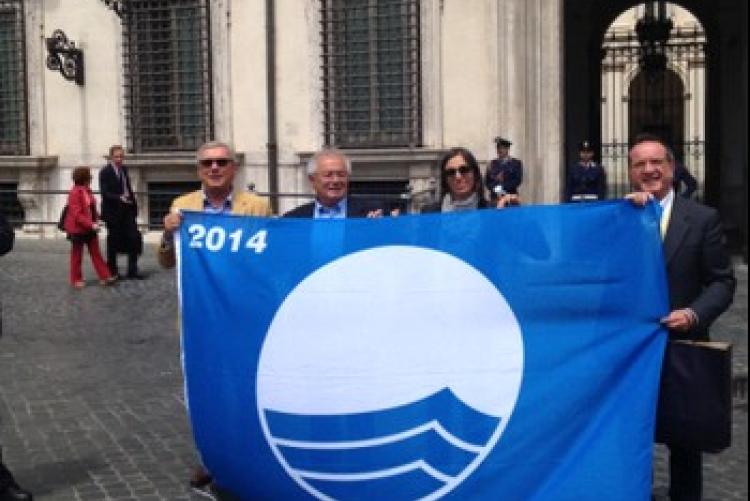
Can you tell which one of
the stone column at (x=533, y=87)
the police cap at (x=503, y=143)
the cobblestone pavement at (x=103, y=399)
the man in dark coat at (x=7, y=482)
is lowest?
the cobblestone pavement at (x=103, y=399)

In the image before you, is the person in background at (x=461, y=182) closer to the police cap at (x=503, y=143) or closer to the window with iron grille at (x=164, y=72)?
the police cap at (x=503, y=143)

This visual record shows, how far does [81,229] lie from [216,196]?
29.8 ft

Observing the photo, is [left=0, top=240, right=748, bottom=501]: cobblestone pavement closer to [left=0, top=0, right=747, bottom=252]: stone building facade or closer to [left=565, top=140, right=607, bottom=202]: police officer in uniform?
[left=565, top=140, right=607, bottom=202]: police officer in uniform

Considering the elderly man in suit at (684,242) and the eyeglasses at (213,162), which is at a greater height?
the eyeglasses at (213,162)

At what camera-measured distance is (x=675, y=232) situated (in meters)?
4.36

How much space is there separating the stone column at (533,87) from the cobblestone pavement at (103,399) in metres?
5.09

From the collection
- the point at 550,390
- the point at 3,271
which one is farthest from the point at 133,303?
the point at 550,390

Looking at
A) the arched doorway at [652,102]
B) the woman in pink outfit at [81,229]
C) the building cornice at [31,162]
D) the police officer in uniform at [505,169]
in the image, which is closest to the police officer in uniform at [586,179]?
the police officer in uniform at [505,169]

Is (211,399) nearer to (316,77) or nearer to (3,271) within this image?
(3,271)

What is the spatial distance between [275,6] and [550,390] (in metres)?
15.3

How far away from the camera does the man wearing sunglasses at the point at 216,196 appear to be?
5215mm

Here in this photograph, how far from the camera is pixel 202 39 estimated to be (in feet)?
63.1

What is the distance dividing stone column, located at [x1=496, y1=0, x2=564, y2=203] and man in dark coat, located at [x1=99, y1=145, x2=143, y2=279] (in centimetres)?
583

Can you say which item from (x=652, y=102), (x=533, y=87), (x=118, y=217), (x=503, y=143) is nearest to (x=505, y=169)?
(x=503, y=143)
